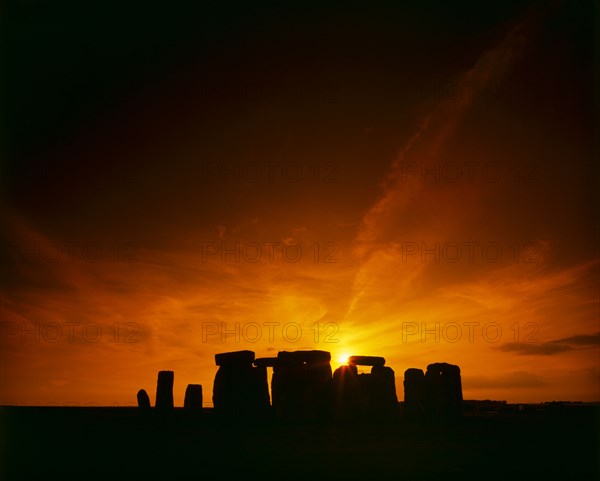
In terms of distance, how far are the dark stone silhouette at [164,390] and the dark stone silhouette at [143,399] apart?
82cm

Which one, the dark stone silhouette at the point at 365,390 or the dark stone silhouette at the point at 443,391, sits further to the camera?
the dark stone silhouette at the point at 443,391

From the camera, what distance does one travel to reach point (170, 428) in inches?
955

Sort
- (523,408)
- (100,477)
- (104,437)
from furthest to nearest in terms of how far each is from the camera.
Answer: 1. (523,408)
2. (104,437)
3. (100,477)

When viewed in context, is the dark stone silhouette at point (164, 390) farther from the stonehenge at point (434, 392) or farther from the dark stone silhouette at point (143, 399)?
the stonehenge at point (434, 392)

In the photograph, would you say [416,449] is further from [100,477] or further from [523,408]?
[523,408]

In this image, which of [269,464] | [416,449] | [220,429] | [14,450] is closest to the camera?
[269,464]

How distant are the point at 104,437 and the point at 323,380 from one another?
26.9ft

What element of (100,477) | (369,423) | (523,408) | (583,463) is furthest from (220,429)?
(523,408)

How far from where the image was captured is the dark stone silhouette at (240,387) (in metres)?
26.5

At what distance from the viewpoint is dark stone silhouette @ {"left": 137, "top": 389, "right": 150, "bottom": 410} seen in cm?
2953

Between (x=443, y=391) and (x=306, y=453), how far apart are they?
13.3 metres

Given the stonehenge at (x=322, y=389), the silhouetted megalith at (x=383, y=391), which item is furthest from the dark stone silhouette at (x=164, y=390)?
the silhouetted megalith at (x=383, y=391)

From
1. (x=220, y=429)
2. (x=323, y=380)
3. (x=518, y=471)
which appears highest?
(x=323, y=380)

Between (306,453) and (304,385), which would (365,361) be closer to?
(304,385)
